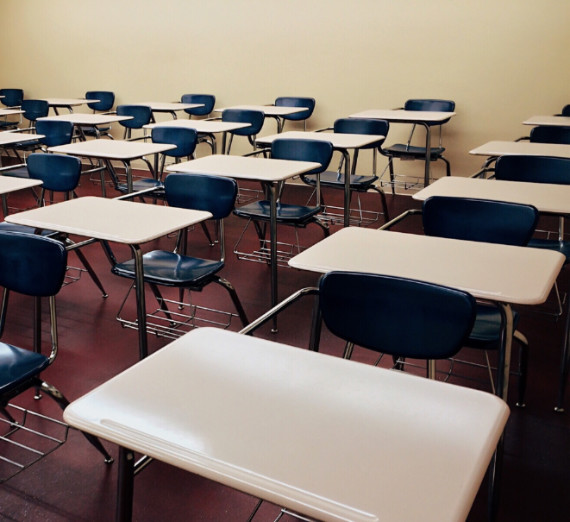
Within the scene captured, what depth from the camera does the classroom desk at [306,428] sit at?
1.00 metres

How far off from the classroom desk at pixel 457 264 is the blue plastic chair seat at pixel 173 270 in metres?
0.83

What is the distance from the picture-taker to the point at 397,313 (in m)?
1.71

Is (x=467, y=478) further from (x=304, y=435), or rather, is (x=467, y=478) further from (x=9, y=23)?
(x=9, y=23)

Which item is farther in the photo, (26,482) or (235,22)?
(235,22)

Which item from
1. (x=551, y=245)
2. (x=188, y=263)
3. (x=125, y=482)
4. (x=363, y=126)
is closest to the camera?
(x=125, y=482)

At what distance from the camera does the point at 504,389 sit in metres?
1.89

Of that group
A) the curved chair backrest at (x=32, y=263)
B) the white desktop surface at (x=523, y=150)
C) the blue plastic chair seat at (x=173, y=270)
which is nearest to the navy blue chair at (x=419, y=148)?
Result: the white desktop surface at (x=523, y=150)

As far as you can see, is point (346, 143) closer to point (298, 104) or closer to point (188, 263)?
point (188, 263)

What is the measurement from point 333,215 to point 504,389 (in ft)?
12.2

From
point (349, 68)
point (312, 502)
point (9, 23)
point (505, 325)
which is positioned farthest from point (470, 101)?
point (9, 23)

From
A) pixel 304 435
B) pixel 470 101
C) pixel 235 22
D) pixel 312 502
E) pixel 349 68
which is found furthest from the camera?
pixel 235 22

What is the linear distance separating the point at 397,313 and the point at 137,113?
18.9 ft

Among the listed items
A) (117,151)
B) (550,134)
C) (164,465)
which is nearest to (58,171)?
(117,151)

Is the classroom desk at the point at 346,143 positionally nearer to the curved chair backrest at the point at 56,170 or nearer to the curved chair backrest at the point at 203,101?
the curved chair backrest at the point at 56,170
